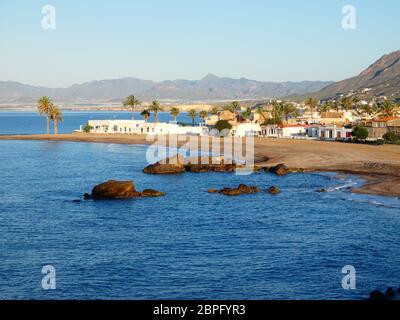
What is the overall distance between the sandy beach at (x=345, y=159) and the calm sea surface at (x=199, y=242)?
12.3ft

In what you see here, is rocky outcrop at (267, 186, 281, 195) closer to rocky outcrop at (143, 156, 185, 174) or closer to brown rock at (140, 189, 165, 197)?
brown rock at (140, 189, 165, 197)

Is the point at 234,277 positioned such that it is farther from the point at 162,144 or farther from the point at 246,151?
the point at 162,144

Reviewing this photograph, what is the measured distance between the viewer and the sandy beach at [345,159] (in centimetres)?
6312

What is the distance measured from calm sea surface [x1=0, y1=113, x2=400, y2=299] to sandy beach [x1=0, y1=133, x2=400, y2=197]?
3748mm

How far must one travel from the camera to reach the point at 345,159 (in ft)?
273

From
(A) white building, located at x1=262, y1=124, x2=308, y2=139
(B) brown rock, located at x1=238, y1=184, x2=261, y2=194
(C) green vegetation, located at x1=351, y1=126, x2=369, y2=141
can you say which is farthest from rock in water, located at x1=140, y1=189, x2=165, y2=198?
(A) white building, located at x1=262, y1=124, x2=308, y2=139

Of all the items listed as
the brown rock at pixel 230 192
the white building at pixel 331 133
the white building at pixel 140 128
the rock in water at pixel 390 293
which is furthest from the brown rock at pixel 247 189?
the white building at pixel 140 128

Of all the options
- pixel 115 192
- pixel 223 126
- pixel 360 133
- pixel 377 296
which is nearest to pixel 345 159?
pixel 360 133

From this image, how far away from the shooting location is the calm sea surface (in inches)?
1187

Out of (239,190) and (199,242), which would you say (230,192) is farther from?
(199,242)

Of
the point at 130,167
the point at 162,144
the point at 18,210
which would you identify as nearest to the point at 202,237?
the point at 18,210

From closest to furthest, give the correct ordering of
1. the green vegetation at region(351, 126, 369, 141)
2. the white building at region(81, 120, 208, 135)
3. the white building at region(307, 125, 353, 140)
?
the green vegetation at region(351, 126, 369, 141) < the white building at region(307, 125, 353, 140) < the white building at region(81, 120, 208, 135)
